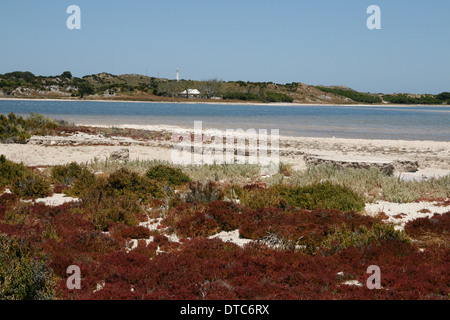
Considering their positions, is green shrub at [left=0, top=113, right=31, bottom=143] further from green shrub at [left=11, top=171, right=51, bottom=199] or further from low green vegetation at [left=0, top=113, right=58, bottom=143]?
green shrub at [left=11, top=171, right=51, bottom=199]

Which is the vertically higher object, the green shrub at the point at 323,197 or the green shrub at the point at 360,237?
the green shrub at the point at 323,197

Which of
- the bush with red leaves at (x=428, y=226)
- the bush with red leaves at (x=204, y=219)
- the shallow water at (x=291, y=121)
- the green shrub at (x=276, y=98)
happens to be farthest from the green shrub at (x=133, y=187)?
the green shrub at (x=276, y=98)

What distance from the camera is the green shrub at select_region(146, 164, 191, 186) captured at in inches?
493

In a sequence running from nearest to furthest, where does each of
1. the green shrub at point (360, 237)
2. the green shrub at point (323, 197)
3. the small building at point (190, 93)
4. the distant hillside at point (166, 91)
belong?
the green shrub at point (360, 237)
the green shrub at point (323, 197)
the distant hillside at point (166, 91)
the small building at point (190, 93)

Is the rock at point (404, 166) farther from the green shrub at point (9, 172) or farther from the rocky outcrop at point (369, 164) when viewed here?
the green shrub at point (9, 172)

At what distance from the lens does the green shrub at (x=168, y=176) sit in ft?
41.1

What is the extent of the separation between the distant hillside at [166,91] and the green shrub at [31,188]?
114 metres

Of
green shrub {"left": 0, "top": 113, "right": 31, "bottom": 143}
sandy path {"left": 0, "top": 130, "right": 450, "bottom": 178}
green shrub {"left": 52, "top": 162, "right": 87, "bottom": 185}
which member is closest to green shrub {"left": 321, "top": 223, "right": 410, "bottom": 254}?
green shrub {"left": 52, "top": 162, "right": 87, "bottom": 185}

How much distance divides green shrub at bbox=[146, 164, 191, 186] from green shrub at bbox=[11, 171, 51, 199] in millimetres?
2762

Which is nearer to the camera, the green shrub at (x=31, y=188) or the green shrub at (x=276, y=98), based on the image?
the green shrub at (x=31, y=188)

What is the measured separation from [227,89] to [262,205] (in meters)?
154

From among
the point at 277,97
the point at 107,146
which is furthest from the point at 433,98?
the point at 107,146

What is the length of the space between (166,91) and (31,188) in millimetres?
135218

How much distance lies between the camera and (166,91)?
14375 cm
